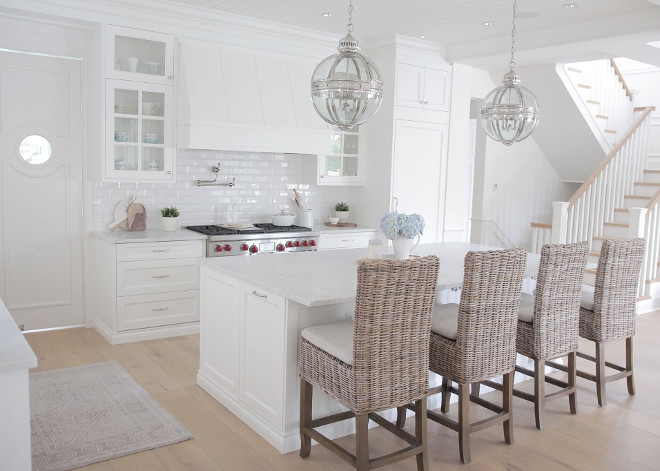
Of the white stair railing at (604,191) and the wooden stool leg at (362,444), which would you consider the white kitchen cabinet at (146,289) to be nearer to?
the wooden stool leg at (362,444)

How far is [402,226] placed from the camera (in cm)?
362

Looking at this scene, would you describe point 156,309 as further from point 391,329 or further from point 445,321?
point 391,329

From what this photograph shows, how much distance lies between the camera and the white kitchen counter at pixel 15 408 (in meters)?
1.85

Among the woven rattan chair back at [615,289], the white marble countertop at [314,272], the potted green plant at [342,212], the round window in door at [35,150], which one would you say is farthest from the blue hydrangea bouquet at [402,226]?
the round window in door at [35,150]

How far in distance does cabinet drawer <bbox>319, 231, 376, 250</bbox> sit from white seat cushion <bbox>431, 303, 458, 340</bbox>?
99.4 inches

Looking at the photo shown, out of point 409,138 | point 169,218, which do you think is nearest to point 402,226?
point 169,218

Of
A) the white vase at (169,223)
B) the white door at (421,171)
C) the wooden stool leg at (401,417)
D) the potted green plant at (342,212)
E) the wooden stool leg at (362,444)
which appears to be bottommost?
the wooden stool leg at (401,417)

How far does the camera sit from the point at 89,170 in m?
5.27

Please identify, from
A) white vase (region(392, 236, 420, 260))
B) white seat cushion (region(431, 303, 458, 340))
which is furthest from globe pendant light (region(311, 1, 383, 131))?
white seat cushion (region(431, 303, 458, 340))

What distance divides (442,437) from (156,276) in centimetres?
276

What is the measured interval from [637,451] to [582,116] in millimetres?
5737

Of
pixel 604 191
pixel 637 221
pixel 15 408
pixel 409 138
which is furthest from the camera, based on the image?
pixel 604 191

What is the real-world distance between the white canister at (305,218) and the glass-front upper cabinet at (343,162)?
349mm

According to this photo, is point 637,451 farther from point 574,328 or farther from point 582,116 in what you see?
point 582,116
